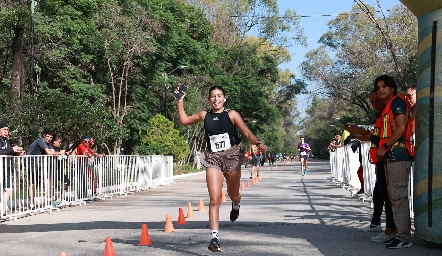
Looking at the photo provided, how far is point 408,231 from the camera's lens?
812 centimetres

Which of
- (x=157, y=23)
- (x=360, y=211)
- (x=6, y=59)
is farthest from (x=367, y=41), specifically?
(x=360, y=211)

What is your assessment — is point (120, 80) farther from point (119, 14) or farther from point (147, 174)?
point (147, 174)

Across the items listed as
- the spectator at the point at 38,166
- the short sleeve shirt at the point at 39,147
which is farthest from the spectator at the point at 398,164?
the short sleeve shirt at the point at 39,147

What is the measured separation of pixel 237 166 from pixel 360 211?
523 centimetres

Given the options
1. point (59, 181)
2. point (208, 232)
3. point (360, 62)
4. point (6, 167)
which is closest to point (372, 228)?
point (208, 232)

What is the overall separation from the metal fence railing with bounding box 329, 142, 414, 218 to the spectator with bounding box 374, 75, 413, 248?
8.39 ft

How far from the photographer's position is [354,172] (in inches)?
760

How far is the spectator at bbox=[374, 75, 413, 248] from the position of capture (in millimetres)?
8094

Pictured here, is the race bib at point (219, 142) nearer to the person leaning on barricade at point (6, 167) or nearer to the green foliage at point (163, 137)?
the person leaning on barricade at point (6, 167)

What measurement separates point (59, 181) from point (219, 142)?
8007 millimetres

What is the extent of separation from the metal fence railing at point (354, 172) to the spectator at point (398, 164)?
101 inches

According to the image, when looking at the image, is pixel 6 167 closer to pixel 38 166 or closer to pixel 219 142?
pixel 38 166

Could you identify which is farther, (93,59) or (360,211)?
(93,59)

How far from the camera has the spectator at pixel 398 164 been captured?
26.6 ft
